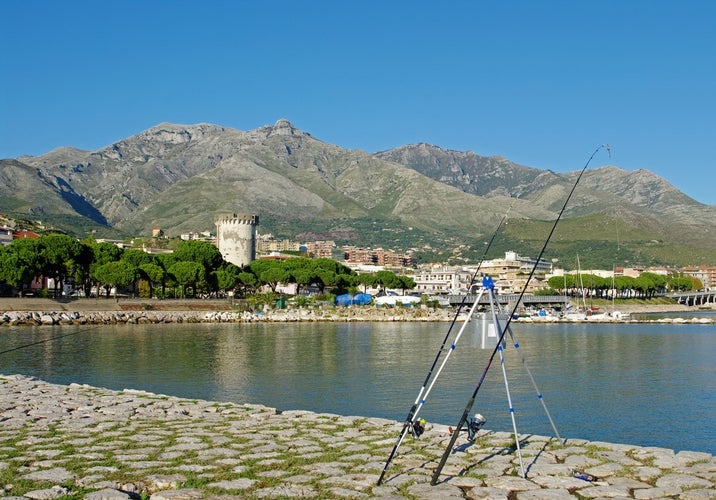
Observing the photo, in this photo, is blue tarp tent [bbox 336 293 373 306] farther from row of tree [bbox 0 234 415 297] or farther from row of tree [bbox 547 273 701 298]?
row of tree [bbox 547 273 701 298]

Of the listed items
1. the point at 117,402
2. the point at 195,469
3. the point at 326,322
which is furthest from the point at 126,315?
the point at 195,469

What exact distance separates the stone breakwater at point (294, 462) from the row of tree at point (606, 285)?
4457 inches

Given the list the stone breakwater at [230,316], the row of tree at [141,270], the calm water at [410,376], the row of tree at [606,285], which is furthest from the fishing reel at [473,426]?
the row of tree at [606,285]

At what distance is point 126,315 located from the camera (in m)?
64.6

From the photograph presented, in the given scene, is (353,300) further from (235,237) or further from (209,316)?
(209,316)

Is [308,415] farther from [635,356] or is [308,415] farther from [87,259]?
[87,259]

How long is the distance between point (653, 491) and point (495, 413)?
1027cm

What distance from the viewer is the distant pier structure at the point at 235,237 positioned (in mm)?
102750

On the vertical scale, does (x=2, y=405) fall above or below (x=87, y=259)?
below

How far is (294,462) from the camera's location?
10016mm

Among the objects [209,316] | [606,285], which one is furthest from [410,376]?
[606,285]

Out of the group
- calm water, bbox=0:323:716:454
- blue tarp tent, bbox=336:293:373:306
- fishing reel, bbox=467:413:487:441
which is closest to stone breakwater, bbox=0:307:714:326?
blue tarp tent, bbox=336:293:373:306

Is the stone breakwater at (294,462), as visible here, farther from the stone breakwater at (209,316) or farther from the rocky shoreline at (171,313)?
the rocky shoreline at (171,313)

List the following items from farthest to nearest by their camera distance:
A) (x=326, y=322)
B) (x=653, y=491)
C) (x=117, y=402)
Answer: (x=326, y=322)
(x=117, y=402)
(x=653, y=491)
